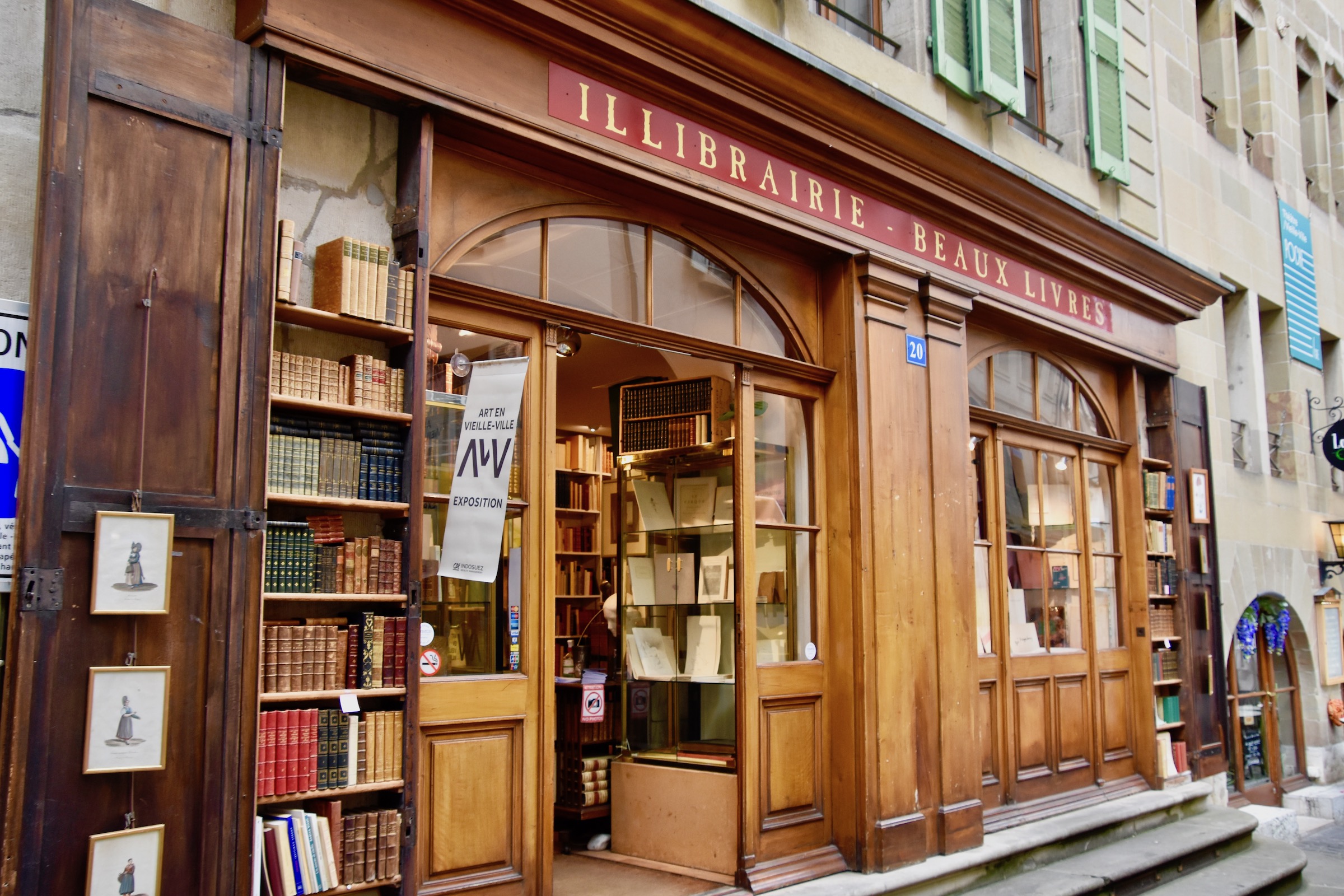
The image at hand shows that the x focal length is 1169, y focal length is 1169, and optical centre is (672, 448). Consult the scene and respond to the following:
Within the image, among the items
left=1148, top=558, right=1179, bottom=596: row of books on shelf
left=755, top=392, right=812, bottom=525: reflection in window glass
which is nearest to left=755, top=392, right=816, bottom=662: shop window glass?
left=755, top=392, right=812, bottom=525: reflection in window glass

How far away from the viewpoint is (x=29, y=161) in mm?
3717

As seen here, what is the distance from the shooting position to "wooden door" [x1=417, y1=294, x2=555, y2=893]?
4.59m

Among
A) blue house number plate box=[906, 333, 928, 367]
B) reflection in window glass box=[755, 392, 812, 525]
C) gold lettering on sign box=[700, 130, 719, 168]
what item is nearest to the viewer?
gold lettering on sign box=[700, 130, 719, 168]

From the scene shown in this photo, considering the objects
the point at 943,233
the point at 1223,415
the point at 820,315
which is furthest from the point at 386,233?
the point at 1223,415

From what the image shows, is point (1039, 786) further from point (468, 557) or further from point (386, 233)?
point (386, 233)

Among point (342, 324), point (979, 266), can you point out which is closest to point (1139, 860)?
point (979, 266)

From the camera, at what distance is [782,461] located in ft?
21.4

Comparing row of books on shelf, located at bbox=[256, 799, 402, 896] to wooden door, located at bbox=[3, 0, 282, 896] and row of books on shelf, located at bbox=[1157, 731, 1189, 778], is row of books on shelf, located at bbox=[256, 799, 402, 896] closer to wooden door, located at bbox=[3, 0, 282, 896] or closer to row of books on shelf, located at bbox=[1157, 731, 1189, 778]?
wooden door, located at bbox=[3, 0, 282, 896]

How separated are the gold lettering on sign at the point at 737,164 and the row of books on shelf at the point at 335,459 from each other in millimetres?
2506

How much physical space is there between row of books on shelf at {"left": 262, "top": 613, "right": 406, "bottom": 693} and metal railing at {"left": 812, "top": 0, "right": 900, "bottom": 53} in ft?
14.9

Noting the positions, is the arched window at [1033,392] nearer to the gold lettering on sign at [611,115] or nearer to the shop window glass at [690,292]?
the shop window glass at [690,292]

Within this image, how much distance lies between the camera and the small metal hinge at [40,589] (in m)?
3.34

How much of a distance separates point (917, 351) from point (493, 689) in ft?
11.6

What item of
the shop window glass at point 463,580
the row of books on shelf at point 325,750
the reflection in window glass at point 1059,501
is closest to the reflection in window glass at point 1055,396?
the reflection in window glass at point 1059,501
